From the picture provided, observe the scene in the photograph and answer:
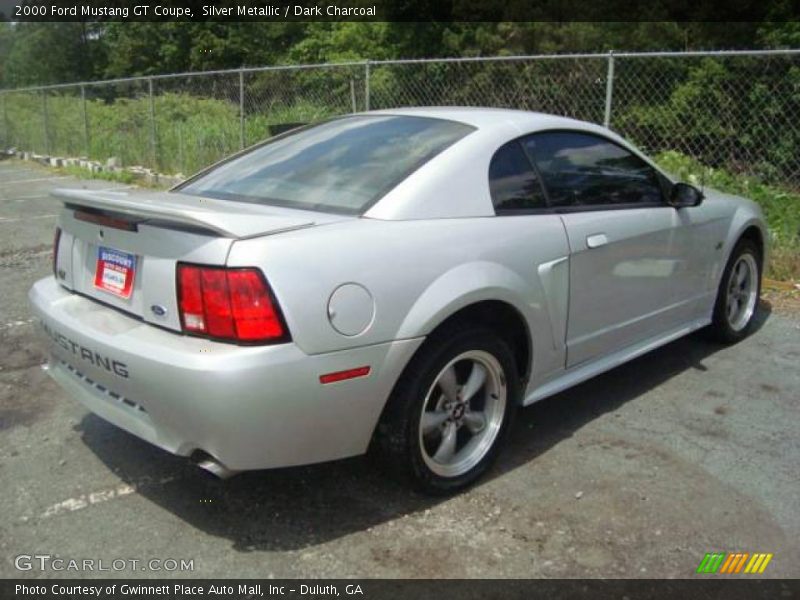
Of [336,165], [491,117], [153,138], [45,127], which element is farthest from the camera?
[45,127]

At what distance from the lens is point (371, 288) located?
2678mm

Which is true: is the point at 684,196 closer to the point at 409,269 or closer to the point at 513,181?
the point at 513,181

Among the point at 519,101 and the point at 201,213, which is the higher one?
the point at 519,101

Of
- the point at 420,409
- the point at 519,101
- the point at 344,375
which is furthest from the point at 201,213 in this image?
the point at 519,101

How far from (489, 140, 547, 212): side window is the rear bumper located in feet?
2.96

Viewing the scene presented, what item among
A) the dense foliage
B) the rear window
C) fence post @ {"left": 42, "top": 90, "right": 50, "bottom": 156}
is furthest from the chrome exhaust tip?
fence post @ {"left": 42, "top": 90, "right": 50, "bottom": 156}

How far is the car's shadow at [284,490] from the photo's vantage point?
289 cm

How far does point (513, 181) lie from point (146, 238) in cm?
160

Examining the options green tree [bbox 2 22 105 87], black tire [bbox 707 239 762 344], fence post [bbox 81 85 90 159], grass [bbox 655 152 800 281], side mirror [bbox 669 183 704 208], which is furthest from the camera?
green tree [bbox 2 22 105 87]

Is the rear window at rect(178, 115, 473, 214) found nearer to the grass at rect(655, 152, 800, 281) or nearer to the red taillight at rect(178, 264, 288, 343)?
the red taillight at rect(178, 264, 288, 343)

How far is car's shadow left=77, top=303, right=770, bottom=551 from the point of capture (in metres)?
2.89

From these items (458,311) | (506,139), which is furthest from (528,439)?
(506,139)
